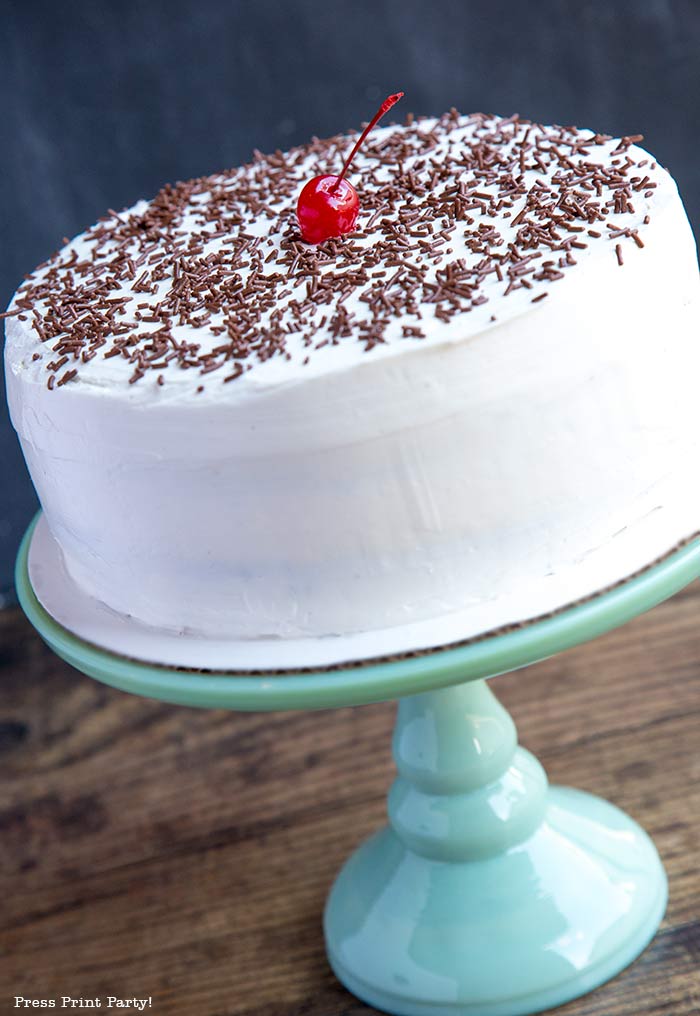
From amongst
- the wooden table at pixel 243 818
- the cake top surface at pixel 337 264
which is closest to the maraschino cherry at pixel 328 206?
the cake top surface at pixel 337 264

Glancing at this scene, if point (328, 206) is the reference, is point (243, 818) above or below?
below

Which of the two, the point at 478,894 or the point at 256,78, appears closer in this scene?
the point at 478,894

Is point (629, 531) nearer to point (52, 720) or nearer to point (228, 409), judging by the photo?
point (228, 409)

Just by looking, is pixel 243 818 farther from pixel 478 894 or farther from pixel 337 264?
pixel 337 264

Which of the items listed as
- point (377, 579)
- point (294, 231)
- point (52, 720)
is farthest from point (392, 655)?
point (52, 720)

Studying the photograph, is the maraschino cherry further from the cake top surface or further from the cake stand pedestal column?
the cake stand pedestal column

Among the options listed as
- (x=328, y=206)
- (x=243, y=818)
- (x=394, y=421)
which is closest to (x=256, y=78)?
(x=328, y=206)
